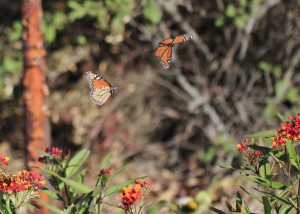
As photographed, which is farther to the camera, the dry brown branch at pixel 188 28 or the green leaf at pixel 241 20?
the dry brown branch at pixel 188 28

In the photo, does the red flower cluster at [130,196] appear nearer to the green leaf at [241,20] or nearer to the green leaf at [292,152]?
the green leaf at [292,152]

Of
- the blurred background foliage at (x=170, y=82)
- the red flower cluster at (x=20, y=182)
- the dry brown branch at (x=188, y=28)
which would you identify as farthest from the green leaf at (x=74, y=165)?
the dry brown branch at (x=188, y=28)

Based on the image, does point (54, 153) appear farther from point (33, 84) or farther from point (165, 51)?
point (33, 84)

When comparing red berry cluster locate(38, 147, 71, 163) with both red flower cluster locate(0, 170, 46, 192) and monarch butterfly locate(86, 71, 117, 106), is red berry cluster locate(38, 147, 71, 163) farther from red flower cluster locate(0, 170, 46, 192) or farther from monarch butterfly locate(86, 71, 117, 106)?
monarch butterfly locate(86, 71, 117, 106)

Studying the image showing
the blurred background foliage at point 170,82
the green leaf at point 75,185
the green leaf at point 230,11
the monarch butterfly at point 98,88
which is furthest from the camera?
the blurred background foliage at point 170,82

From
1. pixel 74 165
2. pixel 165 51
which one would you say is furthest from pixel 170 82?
pixel 74 165

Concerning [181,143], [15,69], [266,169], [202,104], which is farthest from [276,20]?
[266,169]

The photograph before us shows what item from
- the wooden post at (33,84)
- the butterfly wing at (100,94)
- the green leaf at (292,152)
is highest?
the wooden post at (33,84)
